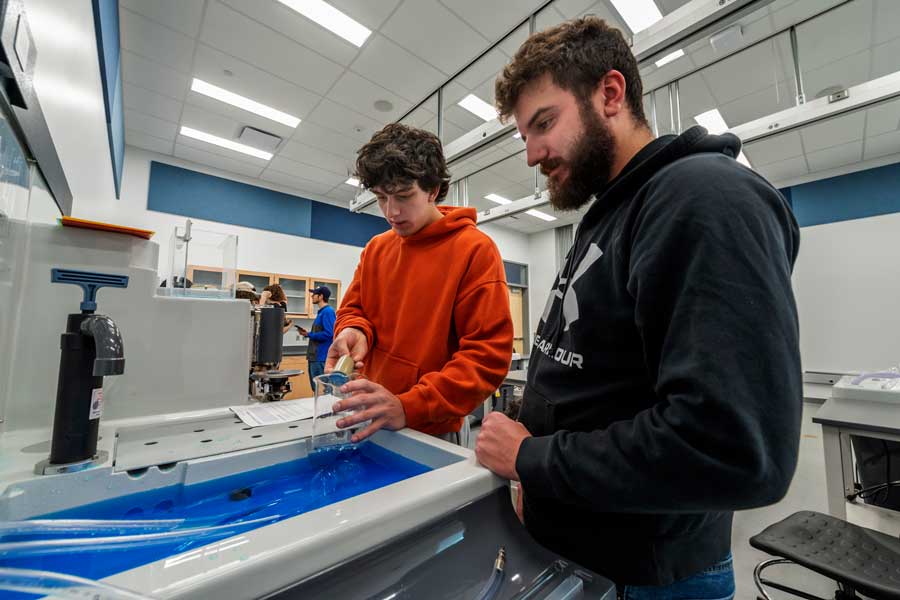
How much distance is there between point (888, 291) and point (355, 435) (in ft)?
17.0

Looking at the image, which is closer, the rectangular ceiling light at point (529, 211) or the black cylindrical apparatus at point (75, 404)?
the black cylindrical apparatus at point (75, 404)

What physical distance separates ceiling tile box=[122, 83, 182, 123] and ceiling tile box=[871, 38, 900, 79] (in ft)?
19.5

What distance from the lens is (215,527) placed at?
45cm

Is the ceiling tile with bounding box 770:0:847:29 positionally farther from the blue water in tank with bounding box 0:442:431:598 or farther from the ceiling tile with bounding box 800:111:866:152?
the blue water in tank with bounding box 0:442:431:598

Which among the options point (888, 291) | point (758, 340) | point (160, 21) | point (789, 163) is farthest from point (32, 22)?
point (789, 163)

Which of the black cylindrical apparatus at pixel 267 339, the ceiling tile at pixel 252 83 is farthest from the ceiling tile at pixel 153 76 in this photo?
the black cylindrical apparatus at pixel 267 339

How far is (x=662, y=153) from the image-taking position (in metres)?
0.53

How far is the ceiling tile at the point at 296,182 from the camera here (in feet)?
16.5

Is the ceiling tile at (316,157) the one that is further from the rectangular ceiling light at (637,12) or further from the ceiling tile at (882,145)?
the ceiling tile at (882,145)

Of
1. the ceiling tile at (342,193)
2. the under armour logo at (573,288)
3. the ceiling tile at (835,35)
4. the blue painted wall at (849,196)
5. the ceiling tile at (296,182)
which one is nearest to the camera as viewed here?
the under armour logo at (573,288)

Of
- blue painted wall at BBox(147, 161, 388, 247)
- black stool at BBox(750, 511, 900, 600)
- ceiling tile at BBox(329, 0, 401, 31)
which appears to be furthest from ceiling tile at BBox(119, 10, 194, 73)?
black stool at BBox(750, 511, 900, 600)

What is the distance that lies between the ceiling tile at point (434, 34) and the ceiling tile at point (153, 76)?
1.95m

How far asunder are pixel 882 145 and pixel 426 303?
619 centimetres

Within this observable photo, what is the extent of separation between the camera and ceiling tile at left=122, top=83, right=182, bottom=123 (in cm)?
334
